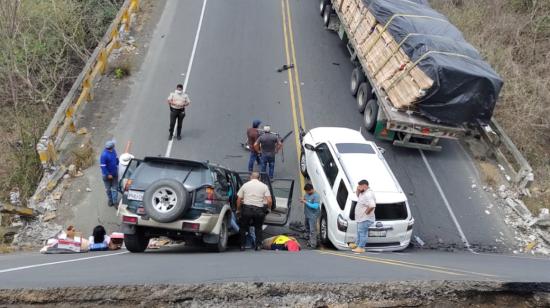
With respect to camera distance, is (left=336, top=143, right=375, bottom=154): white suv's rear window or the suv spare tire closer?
the suv spare tire

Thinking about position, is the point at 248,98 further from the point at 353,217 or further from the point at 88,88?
the point at 353,217

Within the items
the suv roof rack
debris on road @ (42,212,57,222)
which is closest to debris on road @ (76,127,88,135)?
debris on road @ (42,212,57,222)

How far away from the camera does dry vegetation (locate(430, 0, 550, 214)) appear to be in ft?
48.3

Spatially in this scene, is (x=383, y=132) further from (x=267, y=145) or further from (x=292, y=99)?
(x=267, y=145)

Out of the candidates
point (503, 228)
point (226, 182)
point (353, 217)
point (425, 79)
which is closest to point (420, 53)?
point (425, 79)

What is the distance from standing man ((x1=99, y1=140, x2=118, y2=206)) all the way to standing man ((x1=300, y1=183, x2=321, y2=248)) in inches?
156

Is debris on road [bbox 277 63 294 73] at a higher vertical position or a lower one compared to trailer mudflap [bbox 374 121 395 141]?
higher

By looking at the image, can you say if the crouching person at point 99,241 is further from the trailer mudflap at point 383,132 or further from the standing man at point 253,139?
the trailer mudflap at point 383,132

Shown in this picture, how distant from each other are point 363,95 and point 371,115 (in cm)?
119

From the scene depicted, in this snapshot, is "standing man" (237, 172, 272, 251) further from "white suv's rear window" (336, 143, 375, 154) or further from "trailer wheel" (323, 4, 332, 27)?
"trailer wheel" (323, 4, 332, 27)

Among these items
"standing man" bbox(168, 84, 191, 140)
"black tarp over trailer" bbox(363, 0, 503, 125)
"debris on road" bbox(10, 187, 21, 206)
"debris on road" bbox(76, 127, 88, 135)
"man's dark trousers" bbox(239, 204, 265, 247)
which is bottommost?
"man's dark trousers" bbox(239, 204, 265, 247)

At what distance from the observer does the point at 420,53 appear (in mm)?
12461

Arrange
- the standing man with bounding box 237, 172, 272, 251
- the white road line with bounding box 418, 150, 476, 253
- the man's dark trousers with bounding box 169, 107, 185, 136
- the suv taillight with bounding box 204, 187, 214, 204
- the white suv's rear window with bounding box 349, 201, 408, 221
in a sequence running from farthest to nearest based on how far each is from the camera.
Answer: the man's dark trousers with bounding box 169, 107, 185, 136
the white road line with bounding box 418, 150, 476, 253
the white suv's rear window with bounding box 349, 201, 408, 221
the standing man with bounding box 237, 172, 272, 251
the suv taillight with bounding box 204, 187, 214, 204

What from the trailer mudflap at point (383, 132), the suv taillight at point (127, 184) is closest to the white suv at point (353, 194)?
the trailer mudflap at point (383, 132)
